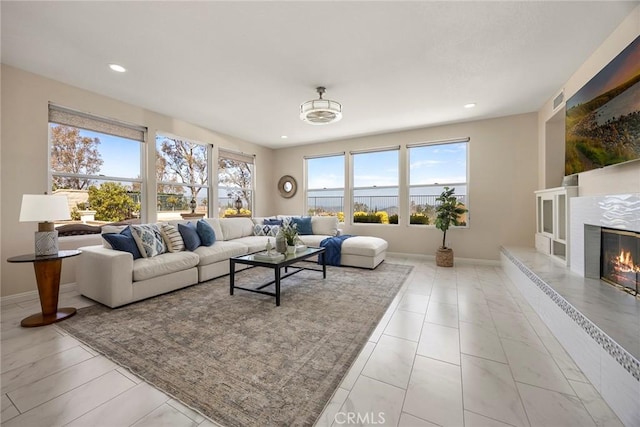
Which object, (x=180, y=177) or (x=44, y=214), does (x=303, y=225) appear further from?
(x=44, y=214)

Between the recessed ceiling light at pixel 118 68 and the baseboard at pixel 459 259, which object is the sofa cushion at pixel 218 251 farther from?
the baseboard at pixel 459 259

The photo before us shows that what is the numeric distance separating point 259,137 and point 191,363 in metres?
4.83

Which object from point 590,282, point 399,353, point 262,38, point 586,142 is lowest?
point 399,353

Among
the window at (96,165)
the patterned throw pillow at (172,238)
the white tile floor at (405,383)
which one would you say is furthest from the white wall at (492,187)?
the window at (96,165)

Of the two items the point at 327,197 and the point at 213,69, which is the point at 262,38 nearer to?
the point at 213,69

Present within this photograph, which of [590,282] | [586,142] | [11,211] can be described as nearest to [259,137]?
[11,211]

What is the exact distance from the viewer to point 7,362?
1.72 meters

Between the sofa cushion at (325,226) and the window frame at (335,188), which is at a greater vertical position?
the window frame at (335,188)

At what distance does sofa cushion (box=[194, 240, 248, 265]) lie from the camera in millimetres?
3518

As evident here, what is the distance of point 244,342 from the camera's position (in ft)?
6.52

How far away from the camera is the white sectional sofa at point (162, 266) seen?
2637 millimetres

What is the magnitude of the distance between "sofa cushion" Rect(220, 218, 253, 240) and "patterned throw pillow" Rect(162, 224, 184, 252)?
1096mm

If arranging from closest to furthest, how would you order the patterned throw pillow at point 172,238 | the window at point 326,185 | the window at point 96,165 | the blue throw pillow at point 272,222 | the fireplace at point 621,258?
the fireplace at point 621,258 → the window at point 96,165 → the patterned throw pillow at point 172,238 → the blue throw pillow at point 272,222 → the window at point 326,185

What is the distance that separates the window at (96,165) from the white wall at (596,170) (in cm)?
578
